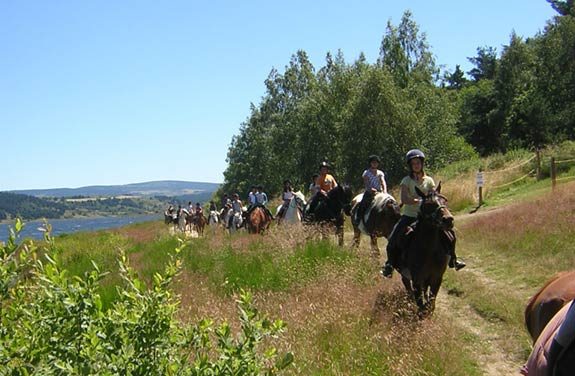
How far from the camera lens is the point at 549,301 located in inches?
194

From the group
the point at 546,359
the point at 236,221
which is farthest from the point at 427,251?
the point at 236,221

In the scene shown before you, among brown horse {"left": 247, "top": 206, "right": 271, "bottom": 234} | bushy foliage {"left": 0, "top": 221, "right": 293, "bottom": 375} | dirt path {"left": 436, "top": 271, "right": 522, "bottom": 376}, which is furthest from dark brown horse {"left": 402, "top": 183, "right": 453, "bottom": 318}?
brown horse {"left": 247, "top": 206, "right": 271, "bottom": 234}

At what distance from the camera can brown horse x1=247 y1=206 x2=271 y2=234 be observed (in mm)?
20250

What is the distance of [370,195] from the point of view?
13.0 metres

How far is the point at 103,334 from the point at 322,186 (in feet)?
42.1

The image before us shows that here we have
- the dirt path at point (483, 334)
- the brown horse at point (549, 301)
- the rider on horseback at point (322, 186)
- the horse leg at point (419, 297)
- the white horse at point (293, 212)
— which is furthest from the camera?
the white horse at point (293, 212)

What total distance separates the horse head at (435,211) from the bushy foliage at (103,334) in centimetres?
472

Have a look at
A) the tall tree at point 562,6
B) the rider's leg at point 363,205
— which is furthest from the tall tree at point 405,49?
the rider's leg at point 363,205

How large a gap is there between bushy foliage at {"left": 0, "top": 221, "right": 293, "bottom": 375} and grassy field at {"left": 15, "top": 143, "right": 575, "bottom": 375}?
0.49 m

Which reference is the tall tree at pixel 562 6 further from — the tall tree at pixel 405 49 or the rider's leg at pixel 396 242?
the rider's leg at pixel 396 242

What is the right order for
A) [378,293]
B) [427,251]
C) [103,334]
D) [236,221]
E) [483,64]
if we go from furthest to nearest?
[483,64] → [236,221] → [378,293] → [427,251] → [103,334]

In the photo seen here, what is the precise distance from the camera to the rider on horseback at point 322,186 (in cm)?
1523

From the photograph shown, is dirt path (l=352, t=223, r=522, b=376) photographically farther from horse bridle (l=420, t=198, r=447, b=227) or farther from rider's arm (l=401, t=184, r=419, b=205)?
rider's arm (l=401, t=184, r=419, b=205)

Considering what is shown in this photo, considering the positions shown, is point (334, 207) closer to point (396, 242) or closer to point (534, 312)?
point (396, 242)
